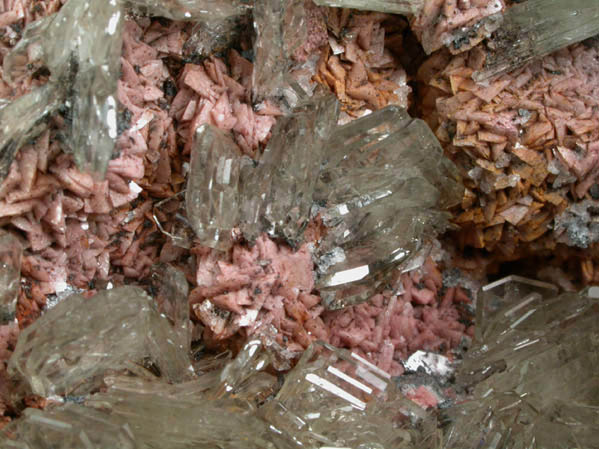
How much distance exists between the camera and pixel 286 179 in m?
1.34

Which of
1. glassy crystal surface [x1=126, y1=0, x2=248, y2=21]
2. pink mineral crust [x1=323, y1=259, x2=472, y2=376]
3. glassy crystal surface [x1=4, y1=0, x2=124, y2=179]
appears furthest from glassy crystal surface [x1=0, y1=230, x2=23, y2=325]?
pink mineral crust [x1=323, y1=259, x2=472, y2=376]

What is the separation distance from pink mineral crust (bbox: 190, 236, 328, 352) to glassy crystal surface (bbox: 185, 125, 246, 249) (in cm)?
5

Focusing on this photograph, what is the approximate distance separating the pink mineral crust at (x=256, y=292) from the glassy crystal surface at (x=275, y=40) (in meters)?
0.26

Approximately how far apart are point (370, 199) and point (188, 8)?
43 cm

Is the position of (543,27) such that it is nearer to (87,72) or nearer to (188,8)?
(188,8)

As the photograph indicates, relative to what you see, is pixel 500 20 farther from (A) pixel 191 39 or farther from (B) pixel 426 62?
(A) pixel 191 39

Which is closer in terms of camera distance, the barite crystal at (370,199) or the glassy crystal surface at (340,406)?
the glassy crystal surface at (340,406)

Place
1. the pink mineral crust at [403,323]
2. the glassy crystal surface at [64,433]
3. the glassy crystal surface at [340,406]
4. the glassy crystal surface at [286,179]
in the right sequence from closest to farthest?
the glassy crystal surface at [64,433] < the glassy crystal surface at [340,406] < the glassy crystal surface at [286,179] < the pink mineral crust at [403,323]

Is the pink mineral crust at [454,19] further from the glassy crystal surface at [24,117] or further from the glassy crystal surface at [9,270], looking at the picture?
the glassy crystal surface at [9,270]

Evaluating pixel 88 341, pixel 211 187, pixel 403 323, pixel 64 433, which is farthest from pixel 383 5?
pixel 64 433

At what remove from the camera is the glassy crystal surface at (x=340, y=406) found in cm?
122

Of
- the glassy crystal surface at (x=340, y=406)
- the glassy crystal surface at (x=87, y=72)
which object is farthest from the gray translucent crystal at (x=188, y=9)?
the glassy crystal surface at (x=340, y=406)

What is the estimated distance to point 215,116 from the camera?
133cm

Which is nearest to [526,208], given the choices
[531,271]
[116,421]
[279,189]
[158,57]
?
[531,271]
